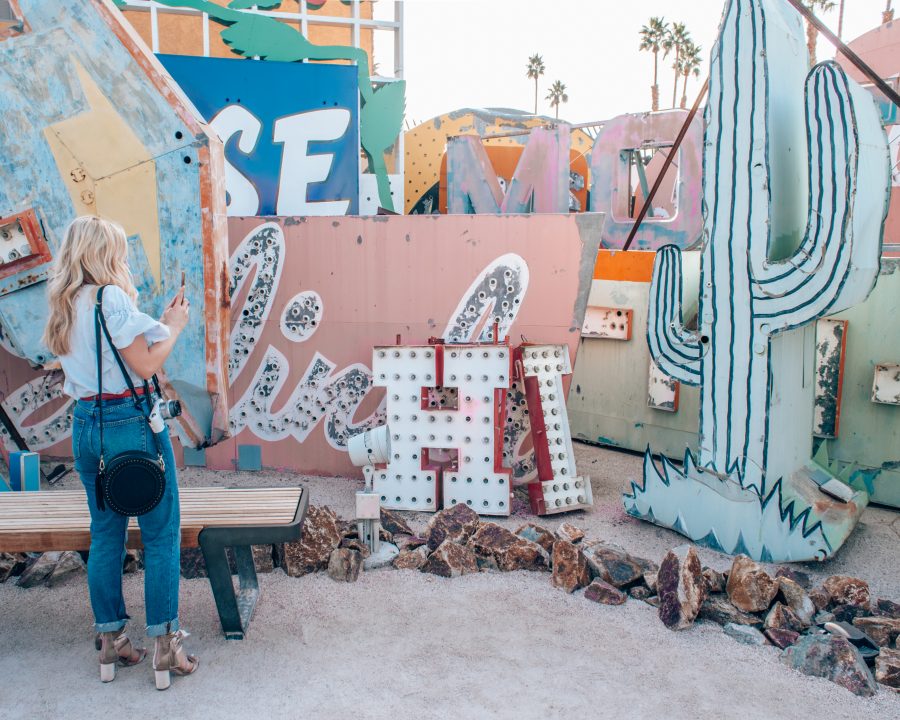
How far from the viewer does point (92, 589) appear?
3.49m

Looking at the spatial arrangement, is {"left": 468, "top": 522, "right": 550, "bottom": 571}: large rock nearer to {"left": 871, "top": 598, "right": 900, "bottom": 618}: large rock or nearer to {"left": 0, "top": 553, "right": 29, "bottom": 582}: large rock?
{"left": 871, "top": 598, "right": 900, "bottom": 618}: large rock

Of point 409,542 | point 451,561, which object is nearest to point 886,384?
point 451,561

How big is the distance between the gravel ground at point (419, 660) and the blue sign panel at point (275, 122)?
180 inches

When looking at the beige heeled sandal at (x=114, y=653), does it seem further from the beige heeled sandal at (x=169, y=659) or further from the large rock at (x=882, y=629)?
the large rock at (x=882, y=629)

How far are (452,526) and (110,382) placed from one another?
251 cm

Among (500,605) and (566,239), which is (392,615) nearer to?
(500,605)

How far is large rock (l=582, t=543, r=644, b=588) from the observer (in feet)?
14.9

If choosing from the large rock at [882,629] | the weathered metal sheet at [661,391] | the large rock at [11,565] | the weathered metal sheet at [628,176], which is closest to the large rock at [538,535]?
the large rock at [882,629]

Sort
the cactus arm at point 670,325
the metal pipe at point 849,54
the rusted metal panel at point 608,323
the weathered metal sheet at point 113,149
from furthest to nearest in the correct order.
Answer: the rusted metal panel at point 608,323 → the cactus arm at point 670,325 → the weathered metal sheet at point 113,149 → the metal pipe at point 849,54

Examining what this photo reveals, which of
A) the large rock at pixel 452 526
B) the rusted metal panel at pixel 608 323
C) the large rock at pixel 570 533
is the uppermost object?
the rusted metal panel at pixel 608 323

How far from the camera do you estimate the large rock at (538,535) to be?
5.04 metres

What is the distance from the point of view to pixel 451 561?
475 cm

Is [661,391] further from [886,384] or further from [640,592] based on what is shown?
[640,592]

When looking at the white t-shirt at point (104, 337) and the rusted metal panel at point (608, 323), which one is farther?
the rusted metal panel at point (608, 323)
